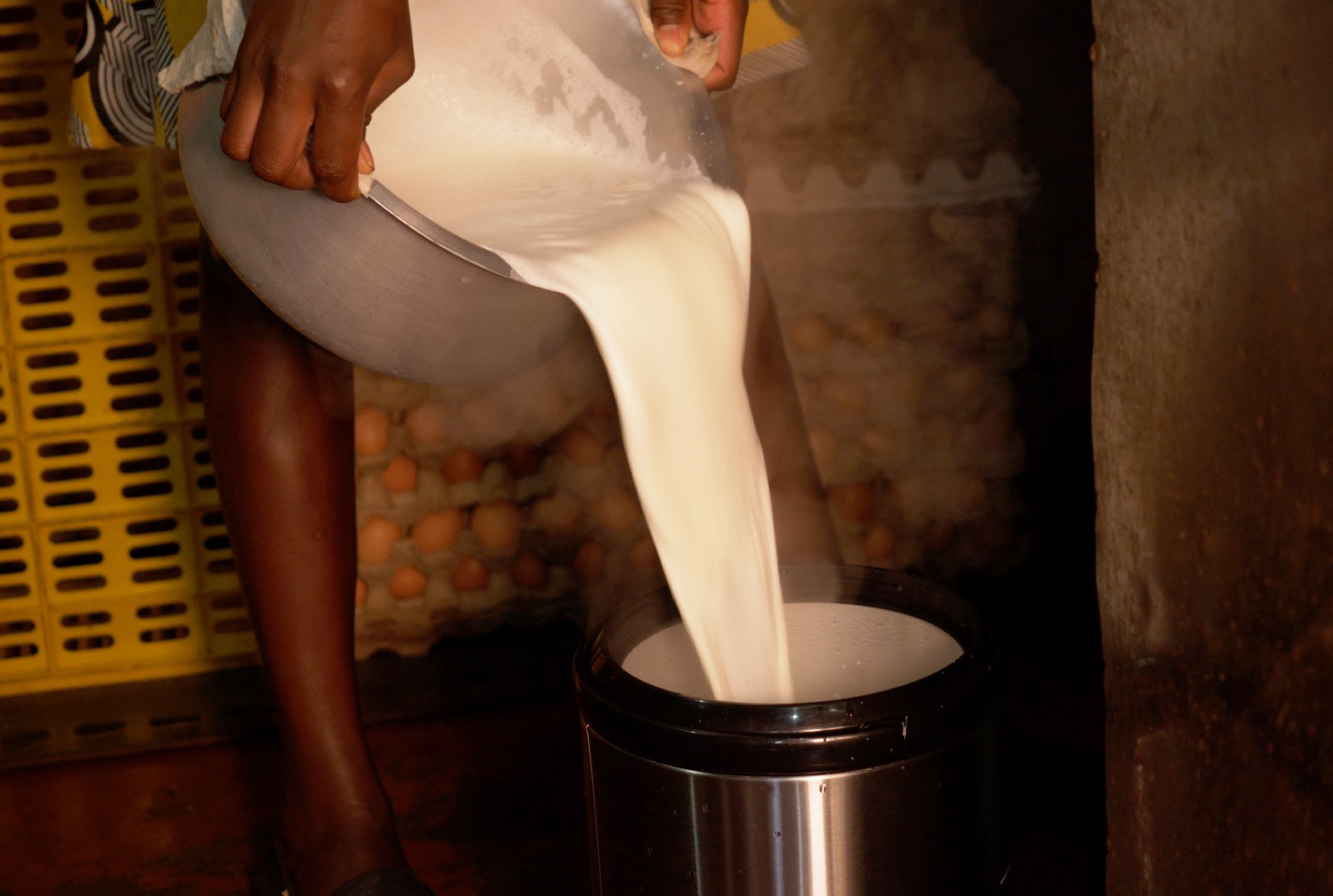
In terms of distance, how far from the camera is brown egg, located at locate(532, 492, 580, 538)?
2.12 m

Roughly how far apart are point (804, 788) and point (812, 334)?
129 cm

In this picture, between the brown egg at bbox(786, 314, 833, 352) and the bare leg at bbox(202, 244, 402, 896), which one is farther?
the brown egg at bbox(786, 314, 833, 352)

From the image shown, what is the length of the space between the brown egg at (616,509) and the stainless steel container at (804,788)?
110 centimetres

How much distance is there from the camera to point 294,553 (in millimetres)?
1304

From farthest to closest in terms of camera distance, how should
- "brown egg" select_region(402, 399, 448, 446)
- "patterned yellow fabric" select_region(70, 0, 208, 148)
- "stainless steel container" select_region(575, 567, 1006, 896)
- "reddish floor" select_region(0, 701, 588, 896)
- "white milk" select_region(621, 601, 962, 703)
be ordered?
1. "brown egg" select_region(402, 399, 448, 446)
2. "reddish floor" select_region(0, 701, 588, 896)
3. "patterned yellow fabric" select_region(70, 0, 208, 148)
4. "white milk" select_region(621, 601, 962, 703)
5. "stainless steel container" select_region(575, 567, 1006, 896)

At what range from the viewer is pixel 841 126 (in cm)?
212

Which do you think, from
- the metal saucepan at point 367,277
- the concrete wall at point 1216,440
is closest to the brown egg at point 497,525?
the metal saucepan at point 367,277

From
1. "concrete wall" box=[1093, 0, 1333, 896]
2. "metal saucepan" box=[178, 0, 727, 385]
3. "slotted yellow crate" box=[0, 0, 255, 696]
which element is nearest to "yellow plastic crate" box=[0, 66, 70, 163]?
"slotted yellow crate" box=[0, 0, 255, 696]

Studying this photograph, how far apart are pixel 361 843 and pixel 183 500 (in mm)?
1035

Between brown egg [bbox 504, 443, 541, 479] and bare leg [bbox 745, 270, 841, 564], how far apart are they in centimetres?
62

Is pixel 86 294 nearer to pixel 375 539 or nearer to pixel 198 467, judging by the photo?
pixel 198 467

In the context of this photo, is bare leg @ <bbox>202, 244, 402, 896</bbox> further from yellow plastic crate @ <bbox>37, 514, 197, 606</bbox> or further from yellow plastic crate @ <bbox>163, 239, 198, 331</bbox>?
yellow plastic crate @ <bbox>37, 514, 197, 606</bbox>

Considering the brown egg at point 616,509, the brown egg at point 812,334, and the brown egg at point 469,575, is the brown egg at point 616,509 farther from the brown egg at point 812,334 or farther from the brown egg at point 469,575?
the brown egg at point 812,334

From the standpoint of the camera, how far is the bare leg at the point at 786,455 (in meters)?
1.56
